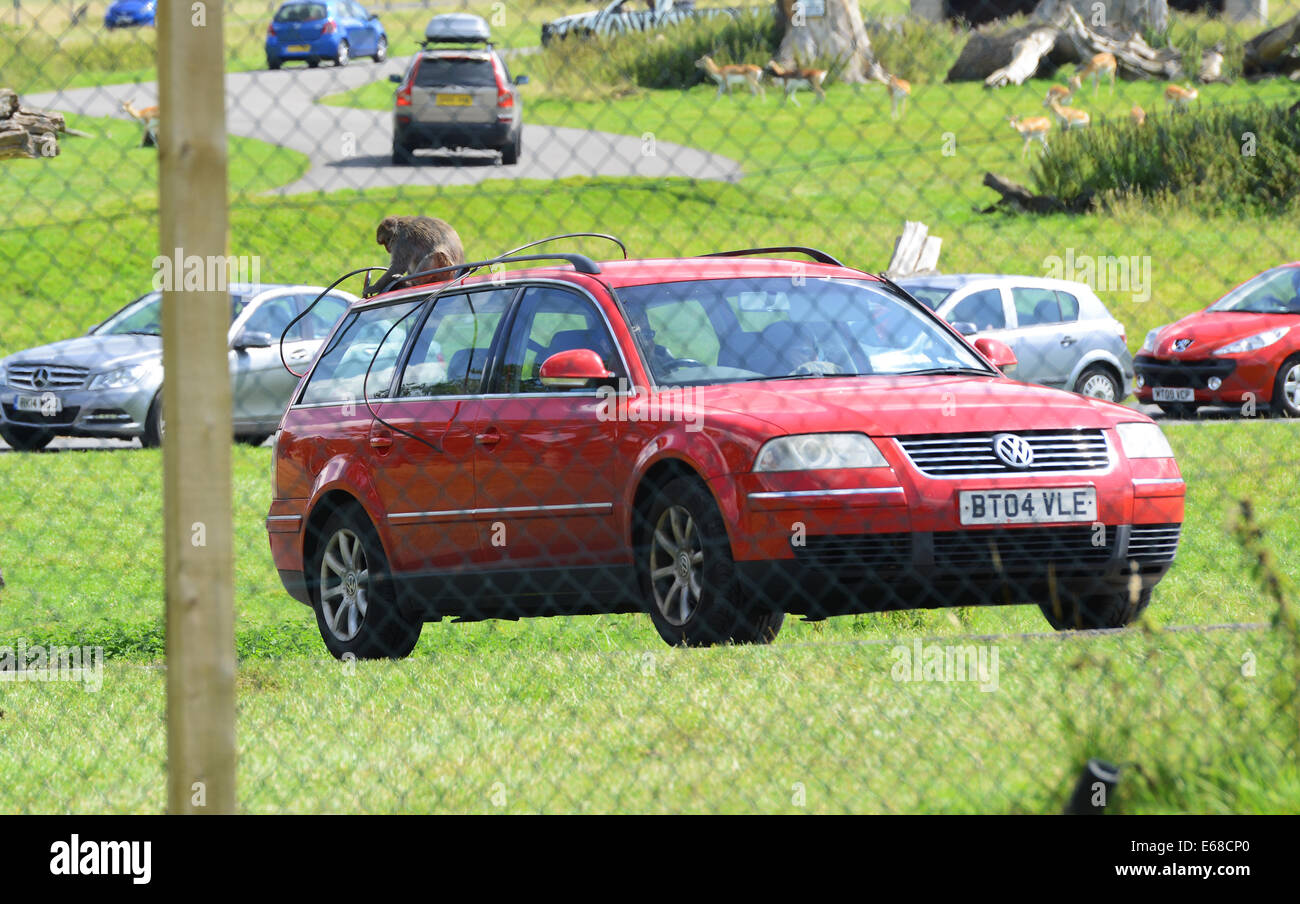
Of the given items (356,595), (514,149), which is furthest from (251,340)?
(514,149)

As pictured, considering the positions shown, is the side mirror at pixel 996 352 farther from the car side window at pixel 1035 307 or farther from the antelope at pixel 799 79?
the antelope at pixel 799 79

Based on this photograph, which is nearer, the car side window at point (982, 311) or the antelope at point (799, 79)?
the car side window at point (982, 311)

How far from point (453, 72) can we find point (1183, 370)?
15.5 meters

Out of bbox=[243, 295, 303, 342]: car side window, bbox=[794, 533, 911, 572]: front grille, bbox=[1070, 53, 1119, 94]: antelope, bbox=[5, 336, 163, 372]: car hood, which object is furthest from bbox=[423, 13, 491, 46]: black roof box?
bbox=[794, 533, 911, 572]: front grille

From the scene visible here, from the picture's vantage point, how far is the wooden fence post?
11.4 ft

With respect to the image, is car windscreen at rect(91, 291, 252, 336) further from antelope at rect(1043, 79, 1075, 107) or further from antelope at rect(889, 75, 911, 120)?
antelope at rect(1043, 79, 1075, 107)

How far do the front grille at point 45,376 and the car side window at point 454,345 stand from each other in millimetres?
→ 9062

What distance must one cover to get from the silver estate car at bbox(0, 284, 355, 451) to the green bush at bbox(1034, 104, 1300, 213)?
12.7 m

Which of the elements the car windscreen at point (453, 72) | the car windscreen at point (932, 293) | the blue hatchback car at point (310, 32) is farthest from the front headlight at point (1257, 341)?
the blue hatchback car at point (310, 32)

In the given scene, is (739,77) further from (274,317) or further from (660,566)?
(660,566)

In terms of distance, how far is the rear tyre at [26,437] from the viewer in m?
16.5

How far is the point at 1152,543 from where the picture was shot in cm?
667

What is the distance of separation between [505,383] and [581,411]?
521 mm
